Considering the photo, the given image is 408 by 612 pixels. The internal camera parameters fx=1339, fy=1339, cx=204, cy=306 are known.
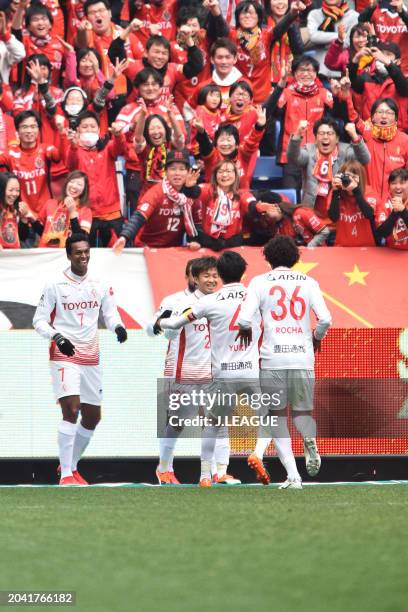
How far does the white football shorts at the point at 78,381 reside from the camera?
11391 millimetres

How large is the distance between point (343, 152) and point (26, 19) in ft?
14.8

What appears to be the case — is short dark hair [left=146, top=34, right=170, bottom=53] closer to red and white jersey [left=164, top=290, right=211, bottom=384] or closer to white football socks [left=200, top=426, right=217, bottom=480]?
red and white jersey [left=164, top=290, right=211, bottom=384]

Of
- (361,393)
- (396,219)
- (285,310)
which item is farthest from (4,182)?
(285,310)

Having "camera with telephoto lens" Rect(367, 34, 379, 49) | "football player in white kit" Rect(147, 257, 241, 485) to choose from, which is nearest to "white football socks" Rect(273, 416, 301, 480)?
"football player in white kit" Rect(147, 257, 241, 485)

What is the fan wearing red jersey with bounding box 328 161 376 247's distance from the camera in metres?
14.4

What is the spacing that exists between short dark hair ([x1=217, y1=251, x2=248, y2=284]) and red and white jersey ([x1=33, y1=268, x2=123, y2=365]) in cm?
119

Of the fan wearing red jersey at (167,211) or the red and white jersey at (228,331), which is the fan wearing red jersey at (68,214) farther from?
the red and white jersey at (228,331)

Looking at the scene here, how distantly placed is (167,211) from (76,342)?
→ 3349mm

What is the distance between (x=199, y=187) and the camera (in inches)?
579

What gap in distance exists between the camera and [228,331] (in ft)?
35.6

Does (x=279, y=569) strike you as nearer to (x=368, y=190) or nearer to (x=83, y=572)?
(x=83, y=572)

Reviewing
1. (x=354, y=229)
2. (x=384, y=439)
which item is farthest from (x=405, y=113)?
(x=384, y=439)

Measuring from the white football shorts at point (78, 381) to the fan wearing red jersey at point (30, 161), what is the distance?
13.5 ft

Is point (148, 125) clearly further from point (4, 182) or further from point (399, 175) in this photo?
point (399, 175)
